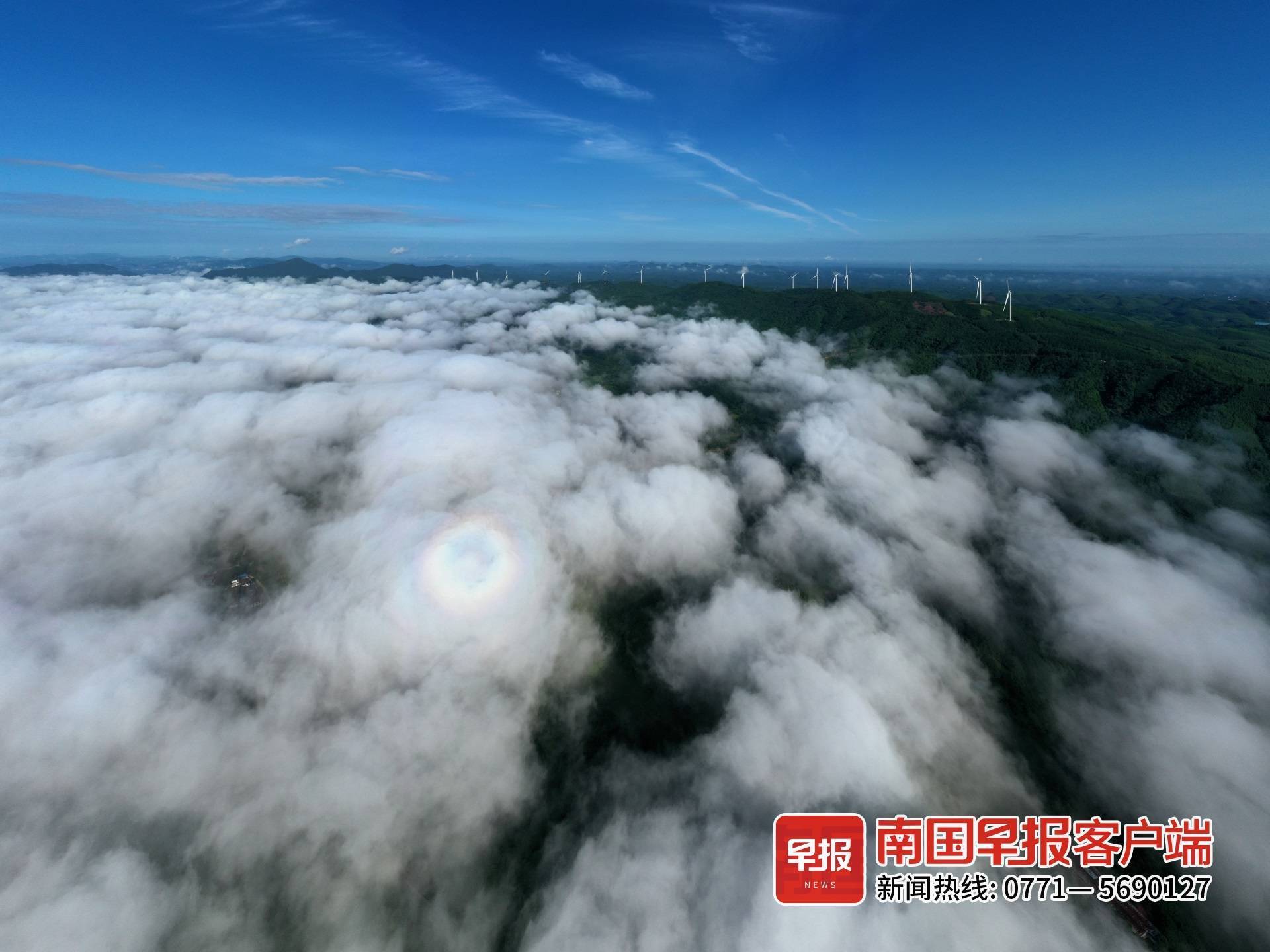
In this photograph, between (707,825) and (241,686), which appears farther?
(241,686)

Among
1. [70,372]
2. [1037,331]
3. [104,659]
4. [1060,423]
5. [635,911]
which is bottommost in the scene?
[635,911]

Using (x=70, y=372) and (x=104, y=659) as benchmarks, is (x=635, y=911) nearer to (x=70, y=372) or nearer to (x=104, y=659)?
(x=104, y=659)

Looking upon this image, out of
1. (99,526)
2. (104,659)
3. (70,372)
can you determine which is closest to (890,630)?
(104,659)

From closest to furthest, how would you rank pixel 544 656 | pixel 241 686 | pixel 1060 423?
pixel 241 686 → pixel 544 656 → pixel 1060 423

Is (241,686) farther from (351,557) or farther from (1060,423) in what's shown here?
(1060,423)

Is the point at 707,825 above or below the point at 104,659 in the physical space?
below

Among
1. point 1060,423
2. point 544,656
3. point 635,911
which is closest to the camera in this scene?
point 635,911
